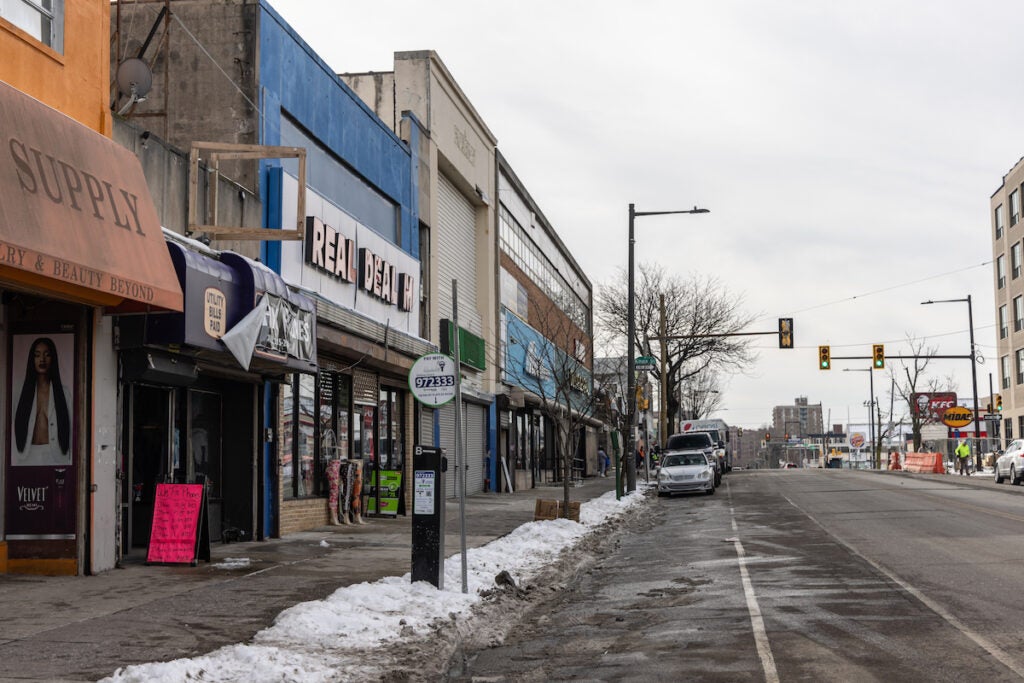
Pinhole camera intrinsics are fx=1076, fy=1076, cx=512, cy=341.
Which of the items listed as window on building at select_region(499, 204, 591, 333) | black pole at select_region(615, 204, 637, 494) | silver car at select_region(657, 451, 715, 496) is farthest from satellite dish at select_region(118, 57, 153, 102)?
window on building at select_region(499, 204, 591, 333)

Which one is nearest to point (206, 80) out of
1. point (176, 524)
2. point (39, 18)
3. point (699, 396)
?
point (39, 18)

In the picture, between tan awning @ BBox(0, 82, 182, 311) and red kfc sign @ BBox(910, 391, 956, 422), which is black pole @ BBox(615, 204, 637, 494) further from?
red kfc sign @ BBox(910, 391, 956, 422)

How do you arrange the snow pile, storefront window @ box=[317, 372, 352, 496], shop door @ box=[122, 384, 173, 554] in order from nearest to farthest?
the snow pile
shop door @ box=[122, 384, 173, 554]
storefront window @ box=[317, 372, 352, 496]

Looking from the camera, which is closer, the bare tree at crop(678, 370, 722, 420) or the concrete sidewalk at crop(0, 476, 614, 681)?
the concrete sidewalk at crop(0, 476, 614, 681)

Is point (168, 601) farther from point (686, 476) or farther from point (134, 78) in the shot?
Result: point (686, 476)

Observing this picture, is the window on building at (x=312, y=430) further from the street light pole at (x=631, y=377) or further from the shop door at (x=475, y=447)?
the street light pole at (x=631, y=377)

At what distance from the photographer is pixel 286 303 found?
15.9 metres

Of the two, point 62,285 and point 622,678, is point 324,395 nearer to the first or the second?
point 62,285

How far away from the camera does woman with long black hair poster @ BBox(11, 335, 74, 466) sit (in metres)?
12.4

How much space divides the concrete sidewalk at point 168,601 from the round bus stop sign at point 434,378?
2.30m

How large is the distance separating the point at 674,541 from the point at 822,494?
14.4 metres

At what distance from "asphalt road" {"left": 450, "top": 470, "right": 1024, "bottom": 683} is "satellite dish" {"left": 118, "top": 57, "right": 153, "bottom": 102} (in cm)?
947

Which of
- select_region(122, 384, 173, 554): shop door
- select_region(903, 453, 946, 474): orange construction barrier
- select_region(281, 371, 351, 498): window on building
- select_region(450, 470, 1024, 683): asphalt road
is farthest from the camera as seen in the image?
select_region(903, 453, 946, 474): orange construction barrier

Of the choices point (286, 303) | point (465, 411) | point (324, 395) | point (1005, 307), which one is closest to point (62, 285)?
point (286, 303)
